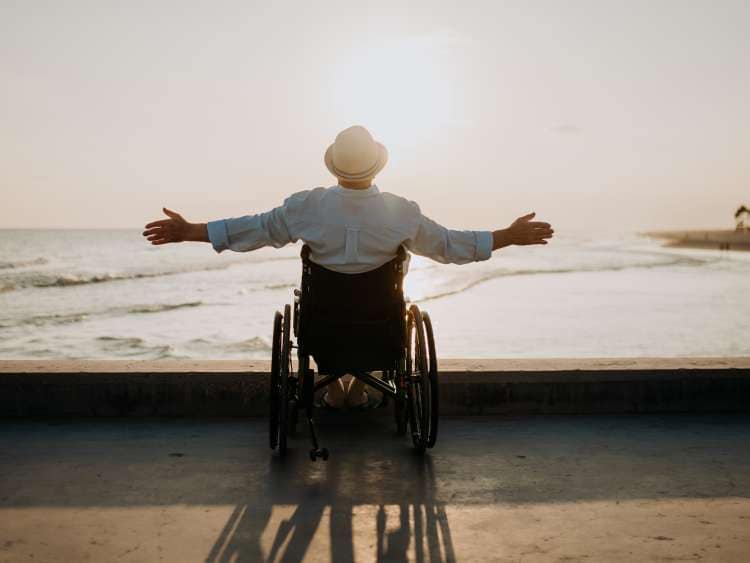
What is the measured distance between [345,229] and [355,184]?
0.20 metres

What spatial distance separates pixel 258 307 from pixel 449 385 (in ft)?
44.6

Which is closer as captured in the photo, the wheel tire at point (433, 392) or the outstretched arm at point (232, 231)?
the wheel tire at point (433, 392)

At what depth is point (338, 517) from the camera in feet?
8.49

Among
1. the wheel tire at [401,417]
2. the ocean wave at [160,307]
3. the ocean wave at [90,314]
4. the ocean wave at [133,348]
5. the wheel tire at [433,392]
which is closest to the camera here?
the wheel tire at [433,392]

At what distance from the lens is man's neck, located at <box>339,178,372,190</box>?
10.9 ft

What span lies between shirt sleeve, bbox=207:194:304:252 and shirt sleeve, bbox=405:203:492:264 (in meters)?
0.51

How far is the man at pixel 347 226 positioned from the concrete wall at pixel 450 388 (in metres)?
0.84

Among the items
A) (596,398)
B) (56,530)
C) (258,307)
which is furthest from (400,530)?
(258,307)

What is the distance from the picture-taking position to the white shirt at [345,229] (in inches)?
129

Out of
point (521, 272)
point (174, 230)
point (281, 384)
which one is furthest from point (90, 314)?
point (521, 272)

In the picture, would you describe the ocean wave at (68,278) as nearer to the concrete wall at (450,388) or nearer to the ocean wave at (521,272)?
the ocean wave at (521,272)

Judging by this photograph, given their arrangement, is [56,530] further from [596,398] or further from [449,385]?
[596,398]

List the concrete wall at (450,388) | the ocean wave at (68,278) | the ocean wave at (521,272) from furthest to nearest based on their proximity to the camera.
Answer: the ocean wave at (68,278) → the ocean wave at (521,272) → the concrete wall at (450,388)

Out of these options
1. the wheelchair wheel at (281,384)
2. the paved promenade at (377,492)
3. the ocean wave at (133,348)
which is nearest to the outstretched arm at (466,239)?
the wheelchair wheel at (281,384)
